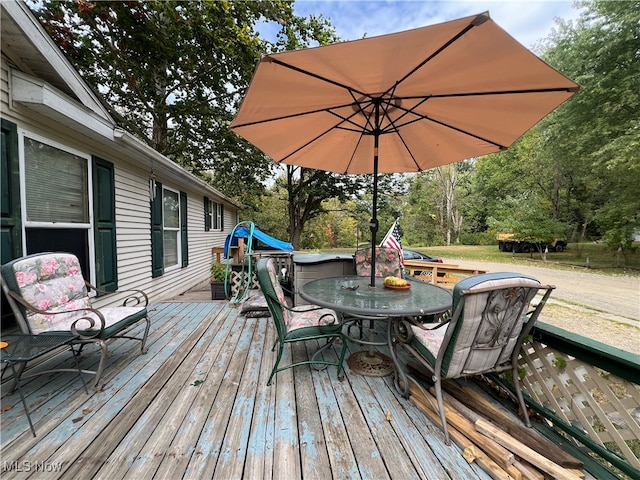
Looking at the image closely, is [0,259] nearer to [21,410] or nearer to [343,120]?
[21,410]

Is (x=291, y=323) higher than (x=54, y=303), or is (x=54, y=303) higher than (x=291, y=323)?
(x=54, y=303)

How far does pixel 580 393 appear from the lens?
1.76 meters

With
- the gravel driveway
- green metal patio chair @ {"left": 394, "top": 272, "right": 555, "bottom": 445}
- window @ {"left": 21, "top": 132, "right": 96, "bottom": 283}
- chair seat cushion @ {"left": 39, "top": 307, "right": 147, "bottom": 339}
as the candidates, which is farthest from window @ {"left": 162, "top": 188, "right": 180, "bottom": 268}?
the gravel driveway

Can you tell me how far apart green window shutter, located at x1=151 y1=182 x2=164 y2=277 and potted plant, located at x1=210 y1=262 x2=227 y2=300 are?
103 centimetres

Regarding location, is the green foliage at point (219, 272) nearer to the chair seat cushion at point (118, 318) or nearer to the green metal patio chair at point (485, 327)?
the chair seat cushion at point (118, 318)

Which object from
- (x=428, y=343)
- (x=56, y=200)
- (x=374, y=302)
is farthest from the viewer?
(x=56, y=200)

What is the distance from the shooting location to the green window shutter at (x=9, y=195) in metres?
2.30

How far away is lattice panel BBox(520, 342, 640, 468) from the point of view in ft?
5.02

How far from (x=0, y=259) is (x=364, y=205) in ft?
54.3

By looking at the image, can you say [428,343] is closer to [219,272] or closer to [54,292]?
[54,292]

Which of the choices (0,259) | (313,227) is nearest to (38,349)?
(0,259)

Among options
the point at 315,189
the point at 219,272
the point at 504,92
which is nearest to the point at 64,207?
the point at 219,272

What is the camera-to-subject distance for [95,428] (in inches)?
70.2

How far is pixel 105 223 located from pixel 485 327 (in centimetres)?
457
